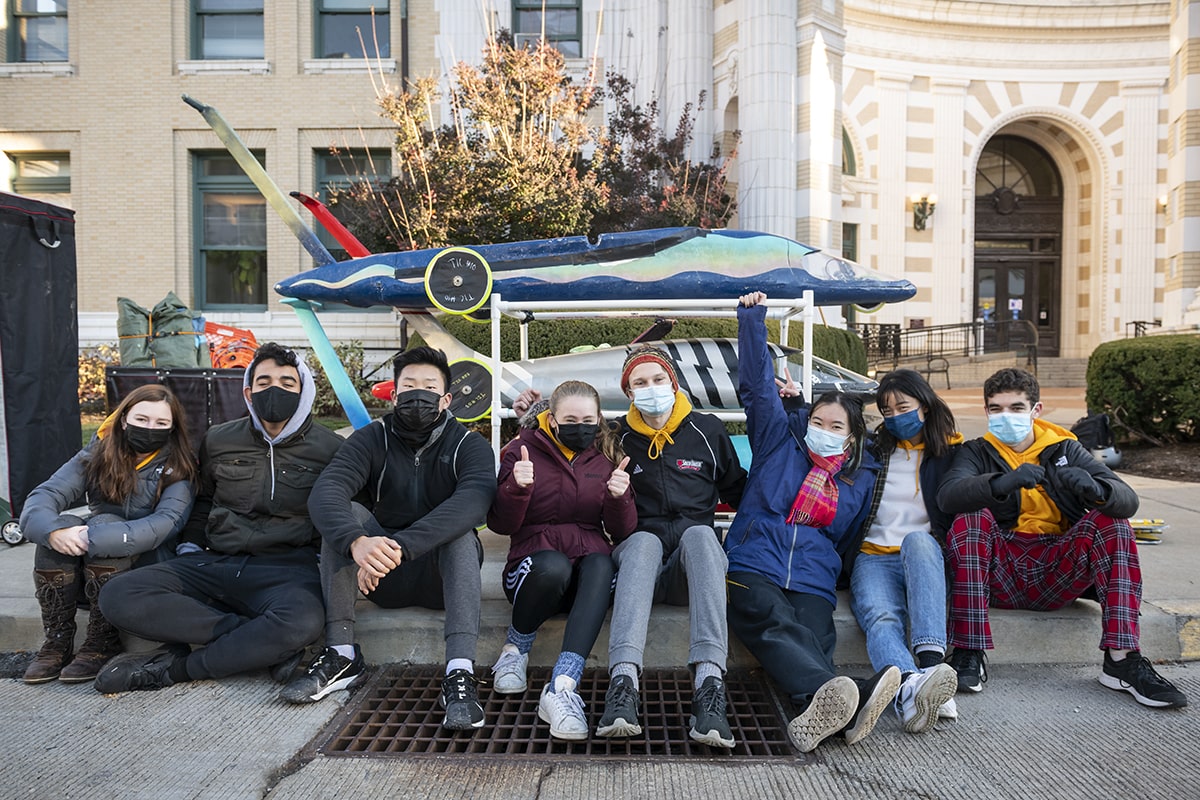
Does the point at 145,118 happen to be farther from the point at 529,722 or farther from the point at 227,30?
the point at 529,722

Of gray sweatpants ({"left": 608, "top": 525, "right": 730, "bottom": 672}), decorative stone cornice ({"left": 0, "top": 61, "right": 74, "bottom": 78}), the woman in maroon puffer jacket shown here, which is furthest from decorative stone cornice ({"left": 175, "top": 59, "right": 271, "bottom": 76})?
gray sweatpants ({"left": 608, "top": 525, "right": 730, "bottom": 672})

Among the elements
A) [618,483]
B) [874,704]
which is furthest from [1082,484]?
[618,483]

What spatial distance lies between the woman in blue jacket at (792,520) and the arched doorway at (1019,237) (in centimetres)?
2207

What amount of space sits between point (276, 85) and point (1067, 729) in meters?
14.8

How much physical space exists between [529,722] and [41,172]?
1575cm

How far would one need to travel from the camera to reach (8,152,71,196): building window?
1427 centimetres

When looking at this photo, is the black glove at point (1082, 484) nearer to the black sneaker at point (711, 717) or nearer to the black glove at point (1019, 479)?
the black glove at point (1019, 479)

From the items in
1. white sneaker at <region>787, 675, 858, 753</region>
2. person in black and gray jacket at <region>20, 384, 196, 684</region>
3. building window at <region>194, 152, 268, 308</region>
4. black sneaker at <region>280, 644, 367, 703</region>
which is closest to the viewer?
white sneaker at <region>787, 675, 858, 753</region>

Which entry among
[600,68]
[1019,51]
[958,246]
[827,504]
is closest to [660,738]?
[827,504]

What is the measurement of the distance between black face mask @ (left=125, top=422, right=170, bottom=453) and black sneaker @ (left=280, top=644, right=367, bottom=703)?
1161 millimetres

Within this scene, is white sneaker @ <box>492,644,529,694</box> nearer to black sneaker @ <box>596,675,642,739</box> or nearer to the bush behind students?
black sneaker @ <box>596,675,642,739</box>

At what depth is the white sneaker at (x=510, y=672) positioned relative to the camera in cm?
313

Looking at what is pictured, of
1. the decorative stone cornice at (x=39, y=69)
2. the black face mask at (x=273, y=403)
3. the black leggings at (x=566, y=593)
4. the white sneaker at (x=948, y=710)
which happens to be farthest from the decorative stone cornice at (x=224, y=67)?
the white sneaker at (x=948, y=710)

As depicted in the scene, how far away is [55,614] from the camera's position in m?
3.32
